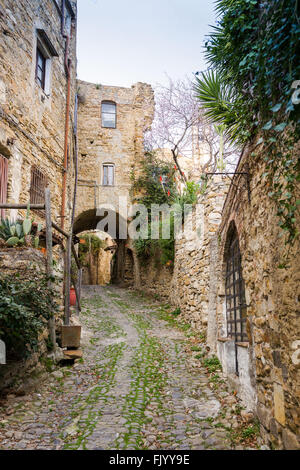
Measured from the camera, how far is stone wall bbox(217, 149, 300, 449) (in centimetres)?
239

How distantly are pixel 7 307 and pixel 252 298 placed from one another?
2.52 metres

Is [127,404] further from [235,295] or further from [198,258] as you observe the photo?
[198,258]

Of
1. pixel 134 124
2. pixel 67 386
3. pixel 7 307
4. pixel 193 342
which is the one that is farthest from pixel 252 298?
pixel 134 124

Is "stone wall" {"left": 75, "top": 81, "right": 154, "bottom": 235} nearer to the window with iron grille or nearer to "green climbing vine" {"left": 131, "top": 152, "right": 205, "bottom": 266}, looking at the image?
"green climbing vine" {"left": 131, "top": 152, "right": 205, "bottom": 266}

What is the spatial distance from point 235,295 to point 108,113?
13425 mm

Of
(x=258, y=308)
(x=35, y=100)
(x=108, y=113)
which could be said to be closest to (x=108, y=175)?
(x=108, y=113)

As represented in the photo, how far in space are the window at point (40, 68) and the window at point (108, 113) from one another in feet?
20.9

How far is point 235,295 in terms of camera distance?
15.8 feet

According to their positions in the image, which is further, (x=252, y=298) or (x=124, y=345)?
(x=124, y=345)

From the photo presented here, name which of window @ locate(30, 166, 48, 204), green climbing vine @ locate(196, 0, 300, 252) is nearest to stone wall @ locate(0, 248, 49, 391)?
green climbing vine @ locate(196, 0, 300, 252)

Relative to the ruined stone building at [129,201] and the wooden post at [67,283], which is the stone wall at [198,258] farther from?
the wooden post at [67,283]

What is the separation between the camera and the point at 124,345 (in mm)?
6812

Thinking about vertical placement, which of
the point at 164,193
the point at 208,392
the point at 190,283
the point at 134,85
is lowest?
the point at 208,392
